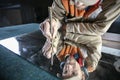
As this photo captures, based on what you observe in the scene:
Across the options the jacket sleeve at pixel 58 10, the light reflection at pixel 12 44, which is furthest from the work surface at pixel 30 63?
the jacket sleeve at pixel 58 10

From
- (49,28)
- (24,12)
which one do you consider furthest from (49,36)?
(24,12)

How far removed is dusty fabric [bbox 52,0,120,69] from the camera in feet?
1.49

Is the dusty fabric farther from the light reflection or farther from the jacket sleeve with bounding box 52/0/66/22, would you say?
the light reflection

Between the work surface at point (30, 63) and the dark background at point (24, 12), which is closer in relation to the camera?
the work surface at point (30, 63)

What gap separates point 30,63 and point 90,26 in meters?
0.24

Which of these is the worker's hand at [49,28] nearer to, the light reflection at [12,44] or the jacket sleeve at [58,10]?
the jacket sleeve at [58,10]

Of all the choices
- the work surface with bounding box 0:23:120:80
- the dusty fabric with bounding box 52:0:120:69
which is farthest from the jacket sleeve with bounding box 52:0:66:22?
the work surface with bounding box 0:23:120:80

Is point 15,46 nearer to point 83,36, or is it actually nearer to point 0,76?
point 0,76

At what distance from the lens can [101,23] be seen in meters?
0.47

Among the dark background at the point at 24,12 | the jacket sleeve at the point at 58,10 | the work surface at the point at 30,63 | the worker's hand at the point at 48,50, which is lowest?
the work surface at the point at 30,63

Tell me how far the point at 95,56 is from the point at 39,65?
168mm

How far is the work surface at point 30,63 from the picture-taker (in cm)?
47

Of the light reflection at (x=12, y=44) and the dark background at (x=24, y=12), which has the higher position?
the dark background at (x=24, y=12)

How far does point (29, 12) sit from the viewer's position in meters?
0.80
